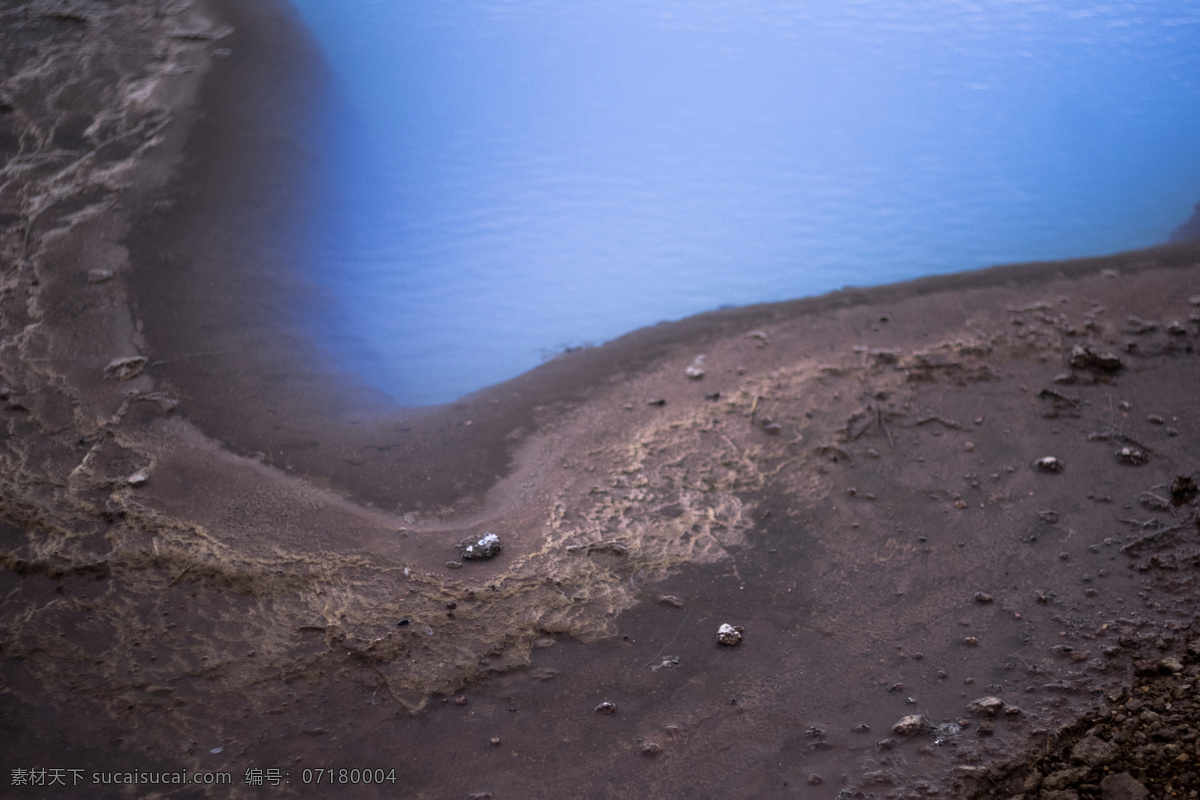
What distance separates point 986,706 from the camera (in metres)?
2.37

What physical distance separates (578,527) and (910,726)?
1395 mm

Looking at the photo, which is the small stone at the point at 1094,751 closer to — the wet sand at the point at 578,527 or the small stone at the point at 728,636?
the wet sand at the point at 578,527

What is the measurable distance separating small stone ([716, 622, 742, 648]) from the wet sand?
0.25 feet

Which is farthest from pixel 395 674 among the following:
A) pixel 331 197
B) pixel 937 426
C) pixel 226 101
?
pixel 226 101

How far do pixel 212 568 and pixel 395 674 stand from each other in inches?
33.6

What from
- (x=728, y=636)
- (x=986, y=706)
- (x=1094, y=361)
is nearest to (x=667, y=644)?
(x=728, y=636)

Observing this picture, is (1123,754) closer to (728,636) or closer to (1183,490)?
(728,636)

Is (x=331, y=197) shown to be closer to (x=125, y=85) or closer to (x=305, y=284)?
(x=305, y=284)

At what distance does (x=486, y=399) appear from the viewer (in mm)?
4137

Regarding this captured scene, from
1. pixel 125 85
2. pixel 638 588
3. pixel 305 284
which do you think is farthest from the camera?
pixel 125 85

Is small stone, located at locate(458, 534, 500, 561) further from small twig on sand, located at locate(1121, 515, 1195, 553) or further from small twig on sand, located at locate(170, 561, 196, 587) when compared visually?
small twig on sand, located at locate(1121, 515, 1195, 553)

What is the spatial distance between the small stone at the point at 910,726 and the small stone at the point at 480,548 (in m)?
1.52

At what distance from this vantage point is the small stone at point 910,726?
2311mm

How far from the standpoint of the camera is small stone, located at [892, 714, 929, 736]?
7.58 ft
